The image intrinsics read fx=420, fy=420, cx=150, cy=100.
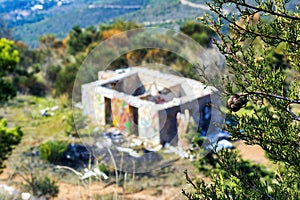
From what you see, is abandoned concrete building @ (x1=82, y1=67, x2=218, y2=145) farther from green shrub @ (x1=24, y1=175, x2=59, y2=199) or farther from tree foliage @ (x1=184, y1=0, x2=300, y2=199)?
tree foliage @ (x1=184, y1=0, x2=300, y2=199)

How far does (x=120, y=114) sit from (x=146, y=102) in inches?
45.4

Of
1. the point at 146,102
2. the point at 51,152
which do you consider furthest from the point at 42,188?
the point at 146,102

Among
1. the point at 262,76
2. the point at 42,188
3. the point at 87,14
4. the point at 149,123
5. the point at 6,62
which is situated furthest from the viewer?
the point at 87,14

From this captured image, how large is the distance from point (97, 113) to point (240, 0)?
9.90 metres

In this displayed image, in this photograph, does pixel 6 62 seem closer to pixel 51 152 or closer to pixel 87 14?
pixel 51 152

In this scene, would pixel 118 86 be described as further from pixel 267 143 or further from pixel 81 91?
pixel 267 143

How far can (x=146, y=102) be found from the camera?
406 inches

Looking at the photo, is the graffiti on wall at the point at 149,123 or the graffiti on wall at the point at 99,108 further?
the graffiti on wall at the point at 99,108

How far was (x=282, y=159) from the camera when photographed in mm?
2434

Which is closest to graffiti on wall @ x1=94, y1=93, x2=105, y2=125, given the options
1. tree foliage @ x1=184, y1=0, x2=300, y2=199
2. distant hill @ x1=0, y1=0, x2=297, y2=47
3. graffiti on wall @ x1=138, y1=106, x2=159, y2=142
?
graffiti on wall @ x1=138, y1=106, x2=159, y2=142

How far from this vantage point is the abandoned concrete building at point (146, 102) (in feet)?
33.3

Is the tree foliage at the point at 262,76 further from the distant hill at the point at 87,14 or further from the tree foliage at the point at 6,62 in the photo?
the distant hill at the point at 87,14

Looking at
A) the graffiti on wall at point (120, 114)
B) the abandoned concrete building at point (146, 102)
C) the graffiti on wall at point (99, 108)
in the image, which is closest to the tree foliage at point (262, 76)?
the abandoned concrete building at point (146, 102)

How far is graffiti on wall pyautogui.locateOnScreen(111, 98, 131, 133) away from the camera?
35.8 ft
